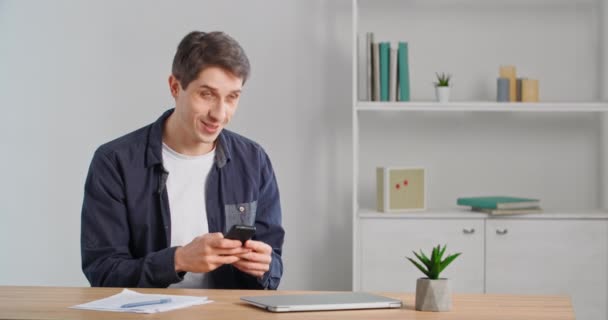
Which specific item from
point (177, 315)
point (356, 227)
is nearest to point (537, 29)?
point (356, 227)

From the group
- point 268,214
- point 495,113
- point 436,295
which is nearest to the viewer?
point 436,295

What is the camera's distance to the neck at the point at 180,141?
294cm

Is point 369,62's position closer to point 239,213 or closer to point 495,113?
point 495,113

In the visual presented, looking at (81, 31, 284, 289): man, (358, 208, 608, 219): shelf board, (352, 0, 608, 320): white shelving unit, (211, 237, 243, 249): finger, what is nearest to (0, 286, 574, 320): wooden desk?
(211, 237, 243, 249): finger

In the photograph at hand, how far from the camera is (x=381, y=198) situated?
14.6 feet

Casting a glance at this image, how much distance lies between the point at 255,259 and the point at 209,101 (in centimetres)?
55

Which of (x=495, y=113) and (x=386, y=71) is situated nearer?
(x=386, y=71)

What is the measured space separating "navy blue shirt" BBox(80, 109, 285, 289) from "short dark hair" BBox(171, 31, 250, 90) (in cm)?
25

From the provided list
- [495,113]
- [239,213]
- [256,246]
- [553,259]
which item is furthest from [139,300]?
[495,113]

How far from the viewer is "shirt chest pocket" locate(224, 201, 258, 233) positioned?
9.63 ft

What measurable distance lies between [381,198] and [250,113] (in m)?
0.88

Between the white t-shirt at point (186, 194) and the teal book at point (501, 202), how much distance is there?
1838mm

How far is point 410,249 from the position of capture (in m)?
4.36

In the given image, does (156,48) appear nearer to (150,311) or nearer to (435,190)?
(435,190)
